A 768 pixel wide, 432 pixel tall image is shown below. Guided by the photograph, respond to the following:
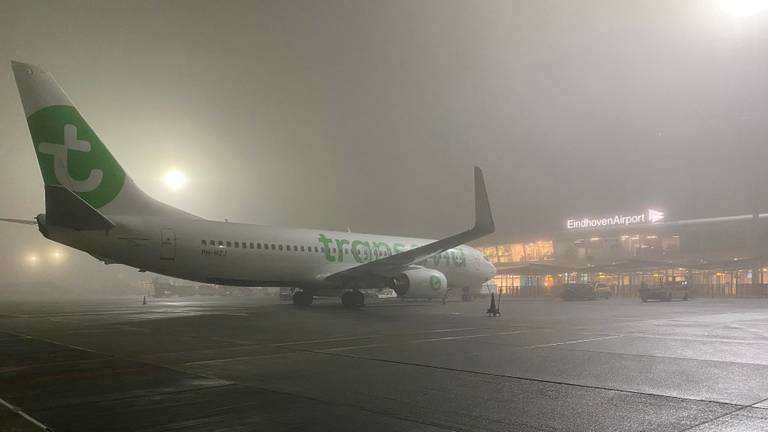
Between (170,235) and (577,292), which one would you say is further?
(577,292)

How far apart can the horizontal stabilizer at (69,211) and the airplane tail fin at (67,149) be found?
0.62ft

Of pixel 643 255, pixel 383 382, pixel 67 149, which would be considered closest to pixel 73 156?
pixel 67 149

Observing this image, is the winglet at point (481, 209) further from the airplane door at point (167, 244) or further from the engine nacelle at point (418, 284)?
→ the airplane door at point (167, 244)

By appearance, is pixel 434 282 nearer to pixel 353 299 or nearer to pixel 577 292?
pixel 353 299

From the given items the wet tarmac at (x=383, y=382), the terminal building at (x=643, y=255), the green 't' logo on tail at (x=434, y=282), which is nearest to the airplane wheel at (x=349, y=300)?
the green 't' logo on tail at (x=434, y=282)

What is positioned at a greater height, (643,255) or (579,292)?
(643,255)

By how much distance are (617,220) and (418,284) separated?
7279 centimetres

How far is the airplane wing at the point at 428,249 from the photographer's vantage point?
23.1 m

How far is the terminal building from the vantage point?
56.5 meters

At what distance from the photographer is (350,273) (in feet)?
85.4

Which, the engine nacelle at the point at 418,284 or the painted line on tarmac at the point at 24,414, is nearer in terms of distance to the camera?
the painted line on tarmac at the point at 24,414

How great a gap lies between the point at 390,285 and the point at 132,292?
A: 7623 centimetres

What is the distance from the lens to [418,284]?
25.6 metres

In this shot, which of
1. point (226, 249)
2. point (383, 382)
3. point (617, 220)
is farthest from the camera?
point (617, 220)
